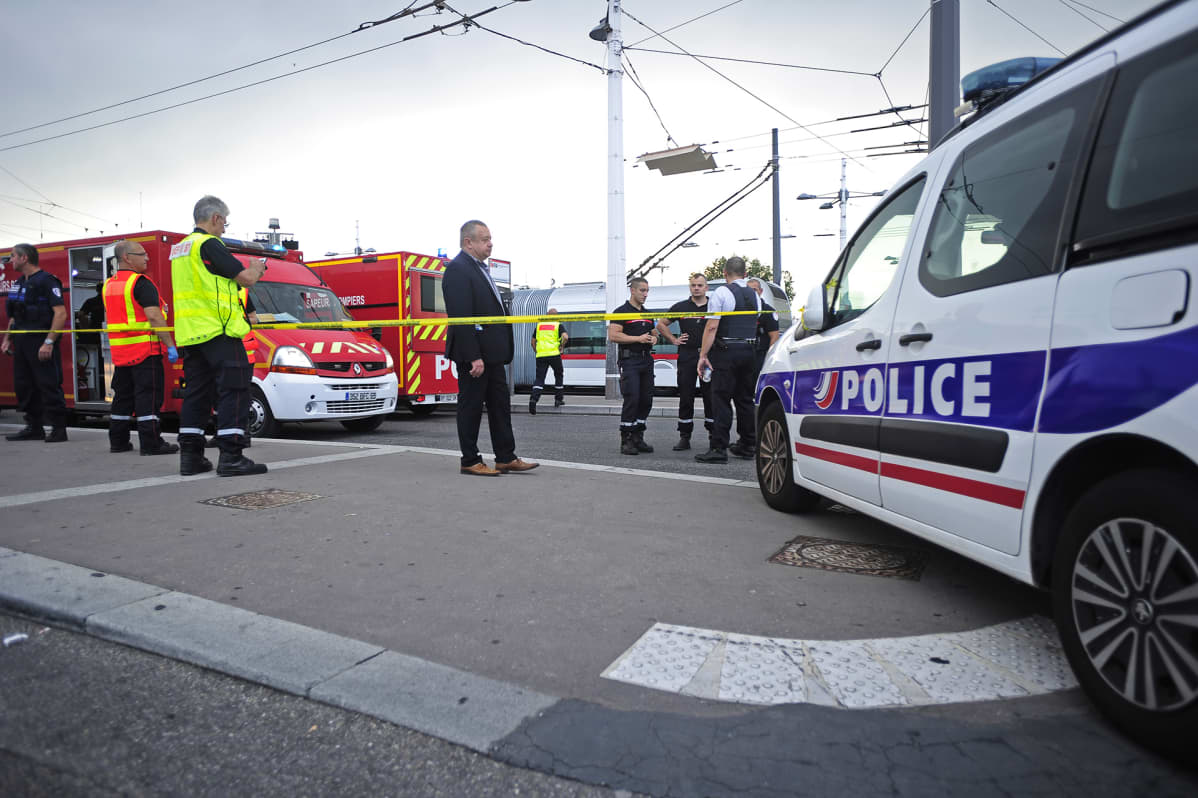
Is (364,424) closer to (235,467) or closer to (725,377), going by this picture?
(235,467)

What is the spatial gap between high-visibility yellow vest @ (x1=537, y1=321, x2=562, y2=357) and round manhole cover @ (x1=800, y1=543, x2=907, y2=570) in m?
10.5

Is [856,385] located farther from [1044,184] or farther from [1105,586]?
[1105,586]

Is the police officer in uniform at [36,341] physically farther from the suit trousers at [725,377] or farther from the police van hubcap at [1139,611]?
the police van hubcap at [1139,611]

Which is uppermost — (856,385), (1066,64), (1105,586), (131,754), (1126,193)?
(1066,64)

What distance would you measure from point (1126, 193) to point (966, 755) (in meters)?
1.49

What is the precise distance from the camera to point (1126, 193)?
2.06m

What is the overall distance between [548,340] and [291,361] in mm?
5882

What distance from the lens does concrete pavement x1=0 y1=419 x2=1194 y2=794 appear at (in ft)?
6.29

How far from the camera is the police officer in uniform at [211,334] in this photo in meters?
5.77

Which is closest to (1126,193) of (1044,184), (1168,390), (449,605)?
(1044,184)

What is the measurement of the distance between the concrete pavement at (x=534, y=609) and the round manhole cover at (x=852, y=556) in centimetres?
19

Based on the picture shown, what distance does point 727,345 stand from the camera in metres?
6.97

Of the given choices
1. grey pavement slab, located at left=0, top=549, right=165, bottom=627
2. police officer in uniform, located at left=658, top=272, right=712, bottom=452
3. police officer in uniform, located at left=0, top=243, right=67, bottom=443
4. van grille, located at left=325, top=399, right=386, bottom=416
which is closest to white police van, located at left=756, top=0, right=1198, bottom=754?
grey pavement slab, located at left=0, top=549, right=165, bottom=627

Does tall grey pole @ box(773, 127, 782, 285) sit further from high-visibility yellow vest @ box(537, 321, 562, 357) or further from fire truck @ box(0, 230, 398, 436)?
fire truck @ box(0, 230, 398, 436)
